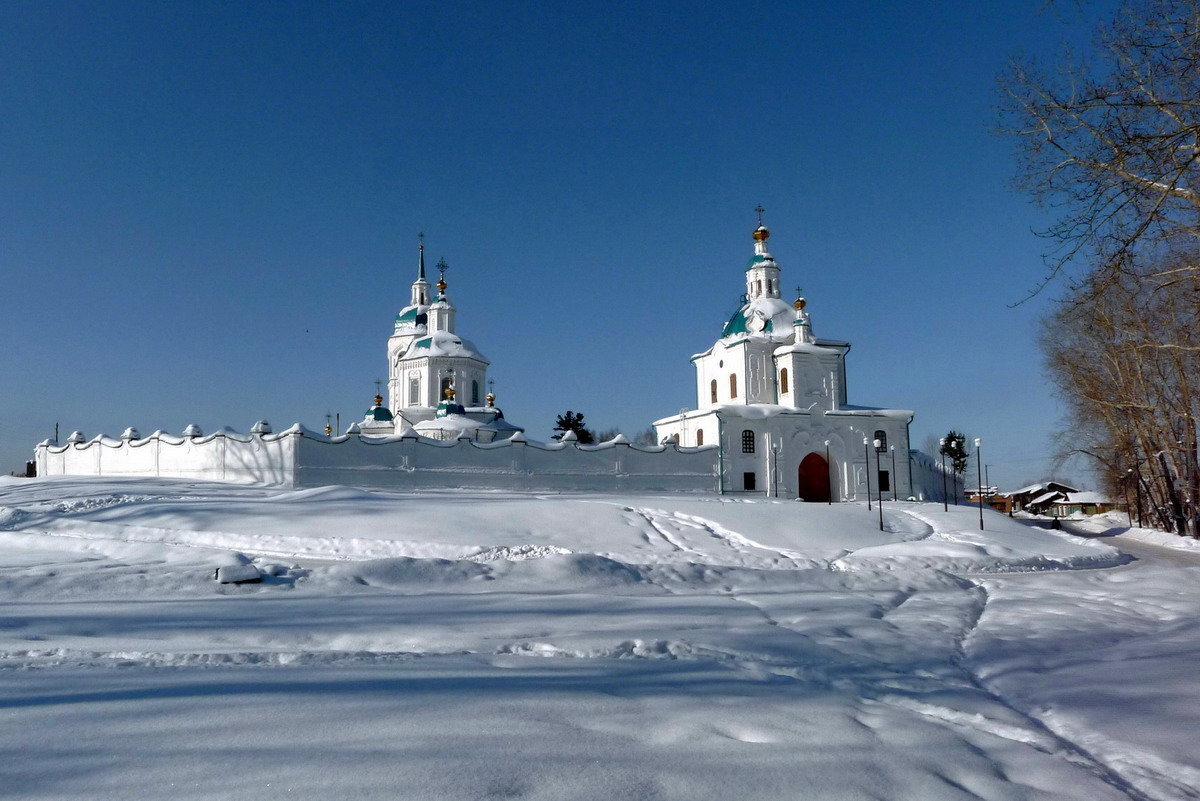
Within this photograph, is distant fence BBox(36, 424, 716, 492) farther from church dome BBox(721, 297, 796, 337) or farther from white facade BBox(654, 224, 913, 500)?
church dome BBox(721, 297, 796, 337)

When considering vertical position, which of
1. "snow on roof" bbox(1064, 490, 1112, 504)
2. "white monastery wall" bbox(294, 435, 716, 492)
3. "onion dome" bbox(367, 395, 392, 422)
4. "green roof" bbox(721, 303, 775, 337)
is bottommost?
"snow on roof" bbox(1064, 490, 1112, 504)

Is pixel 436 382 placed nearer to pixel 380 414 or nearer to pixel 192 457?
pixel 380 414

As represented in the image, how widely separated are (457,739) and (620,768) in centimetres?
76

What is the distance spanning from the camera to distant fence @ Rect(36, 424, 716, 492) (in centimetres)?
2377

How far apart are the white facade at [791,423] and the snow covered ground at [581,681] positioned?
18342mm

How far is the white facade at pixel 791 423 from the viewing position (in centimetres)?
3183

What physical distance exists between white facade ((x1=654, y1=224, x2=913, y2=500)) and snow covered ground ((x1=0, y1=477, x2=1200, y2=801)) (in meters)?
18.3

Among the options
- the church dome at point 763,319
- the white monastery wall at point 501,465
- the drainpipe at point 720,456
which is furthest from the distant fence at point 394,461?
the church dome at point 763,319

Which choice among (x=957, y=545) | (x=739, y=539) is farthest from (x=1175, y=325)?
(x=739, y=539)

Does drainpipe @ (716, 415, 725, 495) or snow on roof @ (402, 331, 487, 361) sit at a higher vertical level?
snow on roof @ (402, 331, 487, 361)

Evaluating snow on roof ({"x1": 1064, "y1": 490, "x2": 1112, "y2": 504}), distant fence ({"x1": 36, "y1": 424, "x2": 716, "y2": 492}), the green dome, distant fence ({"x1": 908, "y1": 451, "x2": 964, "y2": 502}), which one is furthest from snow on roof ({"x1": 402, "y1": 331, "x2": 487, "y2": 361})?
snow on roof ({"x1": 1064, "y1": 490, "x2": 1112, "y2": 504})

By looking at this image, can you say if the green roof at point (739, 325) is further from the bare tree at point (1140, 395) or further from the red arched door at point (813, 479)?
the bare tree at point (1140, 395)

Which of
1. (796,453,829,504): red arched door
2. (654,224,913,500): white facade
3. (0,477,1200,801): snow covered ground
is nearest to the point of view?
(0,477,1200,801): snow covered ground

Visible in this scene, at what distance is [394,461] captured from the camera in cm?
2502
